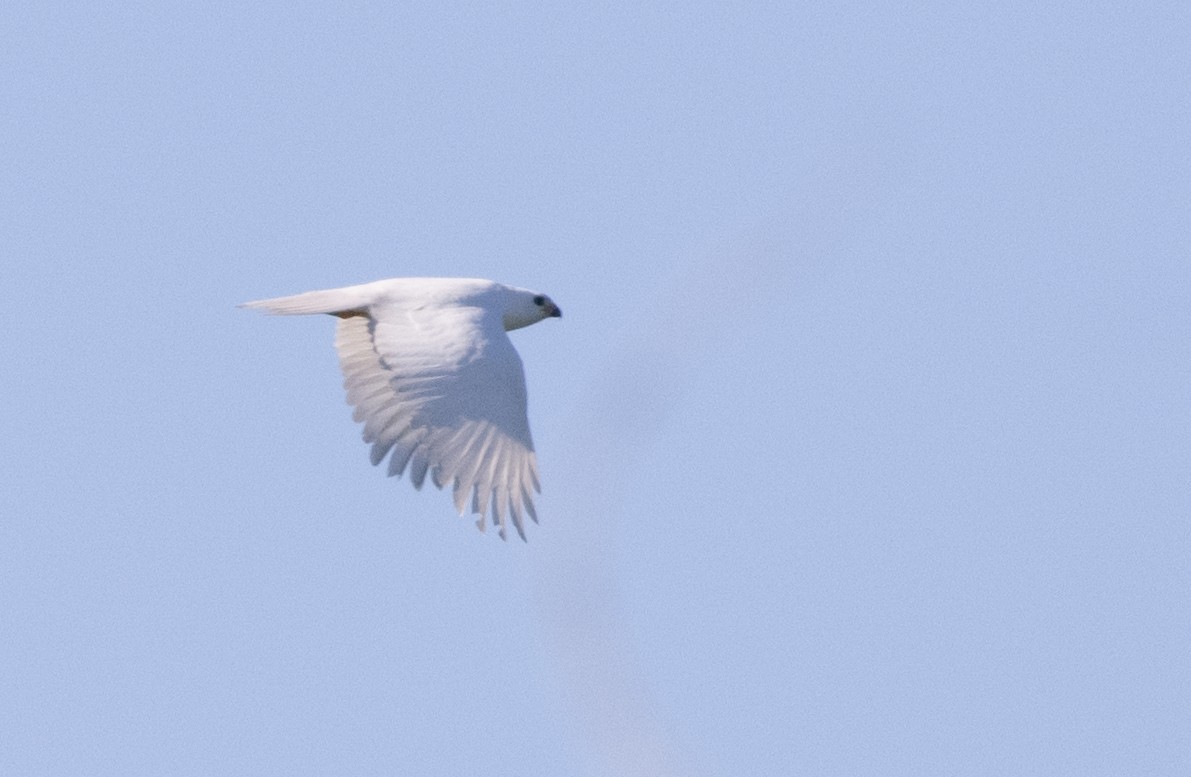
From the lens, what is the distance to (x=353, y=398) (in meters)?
23.5

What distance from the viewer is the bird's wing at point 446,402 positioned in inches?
914

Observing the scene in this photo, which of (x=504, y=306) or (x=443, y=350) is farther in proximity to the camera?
(x=504, y=306)

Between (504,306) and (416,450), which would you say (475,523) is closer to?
(416,450)

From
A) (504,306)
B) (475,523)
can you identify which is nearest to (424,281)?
(504,306)

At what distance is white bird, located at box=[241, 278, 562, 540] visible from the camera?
23.2 meters

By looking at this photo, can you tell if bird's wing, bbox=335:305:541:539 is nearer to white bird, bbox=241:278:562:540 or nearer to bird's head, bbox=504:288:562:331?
white bird, bbox=241:278:562:540

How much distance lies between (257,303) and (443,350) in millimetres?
1779

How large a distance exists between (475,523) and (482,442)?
Result: 2.22ft

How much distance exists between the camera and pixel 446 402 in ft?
77.0

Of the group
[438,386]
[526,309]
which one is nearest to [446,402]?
[438,386]

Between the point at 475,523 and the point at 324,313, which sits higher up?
→ the point at 324,313

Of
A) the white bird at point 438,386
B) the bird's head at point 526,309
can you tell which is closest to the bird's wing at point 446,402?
the white bird at point 438,386

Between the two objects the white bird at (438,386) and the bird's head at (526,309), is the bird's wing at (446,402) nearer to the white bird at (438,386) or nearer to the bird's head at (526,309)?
the white bird at (438,386)

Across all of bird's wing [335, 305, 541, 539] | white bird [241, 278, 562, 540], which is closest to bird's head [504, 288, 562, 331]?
white bird [241, 278, 562, 540]
